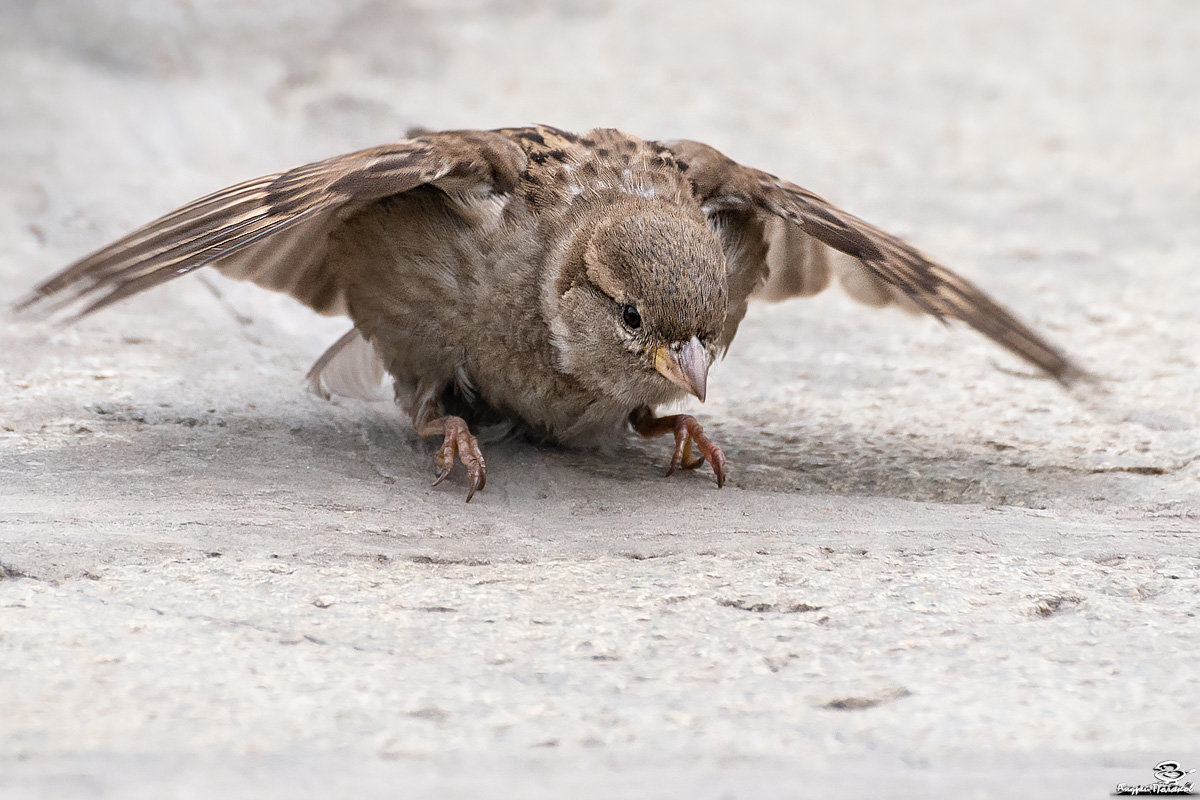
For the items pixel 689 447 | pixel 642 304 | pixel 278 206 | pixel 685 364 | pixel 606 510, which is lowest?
A: pixel 606 510

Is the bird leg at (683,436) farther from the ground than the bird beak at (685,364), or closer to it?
closer to it

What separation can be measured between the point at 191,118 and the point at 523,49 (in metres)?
2.18

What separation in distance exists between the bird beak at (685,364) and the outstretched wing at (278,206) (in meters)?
0.64

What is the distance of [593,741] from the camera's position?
188 centimetres

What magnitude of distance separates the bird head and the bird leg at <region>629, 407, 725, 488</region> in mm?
197

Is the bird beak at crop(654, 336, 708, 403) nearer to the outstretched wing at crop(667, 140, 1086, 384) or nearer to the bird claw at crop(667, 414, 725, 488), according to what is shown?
the bird claw at crop(667, 414, 725, 488)

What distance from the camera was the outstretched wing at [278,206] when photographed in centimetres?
299

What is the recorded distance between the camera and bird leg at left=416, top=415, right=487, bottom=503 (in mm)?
3381

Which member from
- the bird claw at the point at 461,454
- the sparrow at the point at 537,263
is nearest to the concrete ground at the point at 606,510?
the bird claw at the point at 461,454

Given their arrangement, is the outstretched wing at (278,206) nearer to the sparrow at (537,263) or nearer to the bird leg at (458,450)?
the sparrow at (537,263)

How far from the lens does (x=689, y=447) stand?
145 inches

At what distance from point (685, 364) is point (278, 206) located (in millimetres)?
1051

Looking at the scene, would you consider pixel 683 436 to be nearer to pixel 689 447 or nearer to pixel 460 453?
pixel 689 447

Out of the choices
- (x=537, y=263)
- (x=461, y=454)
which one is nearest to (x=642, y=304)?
(x=537, y=263)
